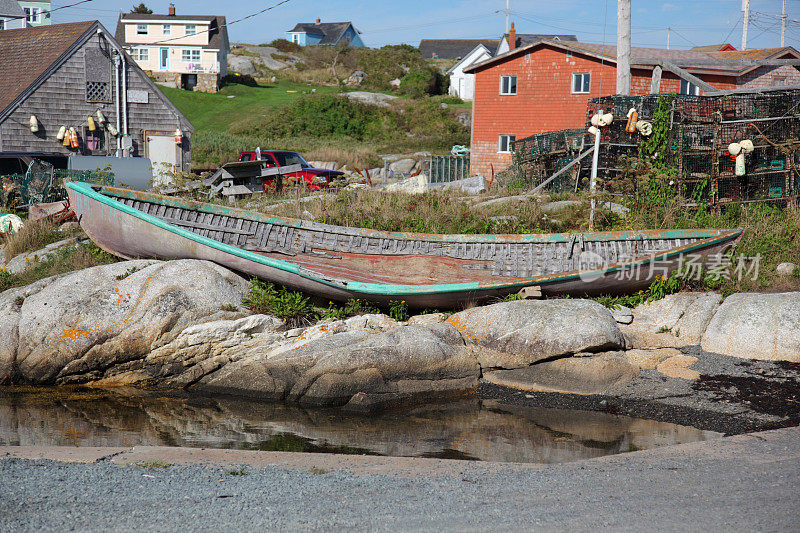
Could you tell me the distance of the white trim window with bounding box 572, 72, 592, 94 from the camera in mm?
24969

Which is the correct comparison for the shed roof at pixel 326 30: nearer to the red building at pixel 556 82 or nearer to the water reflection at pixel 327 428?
the red building at pixel 556 82

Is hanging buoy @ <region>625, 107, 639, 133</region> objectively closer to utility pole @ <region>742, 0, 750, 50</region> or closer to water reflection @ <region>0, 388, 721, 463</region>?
water reflection @ <region>0, 388, 721, 463</region>

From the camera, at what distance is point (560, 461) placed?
6391 millimetres

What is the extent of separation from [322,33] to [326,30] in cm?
64

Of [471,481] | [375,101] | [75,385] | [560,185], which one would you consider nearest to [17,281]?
[75,385]

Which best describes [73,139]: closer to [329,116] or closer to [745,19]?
[329,116]

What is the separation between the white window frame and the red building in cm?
2909

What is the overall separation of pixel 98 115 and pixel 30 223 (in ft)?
36.1

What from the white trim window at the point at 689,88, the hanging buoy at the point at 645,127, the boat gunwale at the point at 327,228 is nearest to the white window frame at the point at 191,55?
the white trim window at the point at 689,88

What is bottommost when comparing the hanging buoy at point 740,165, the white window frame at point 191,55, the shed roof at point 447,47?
the hanging buoy at point 740,165

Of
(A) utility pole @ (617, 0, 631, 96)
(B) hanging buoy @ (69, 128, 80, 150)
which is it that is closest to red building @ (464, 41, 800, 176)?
(A) utility pole @ (617, 0, 631, 96)

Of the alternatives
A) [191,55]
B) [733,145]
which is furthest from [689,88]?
[191,55]

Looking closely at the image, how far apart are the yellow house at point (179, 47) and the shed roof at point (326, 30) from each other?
28830 mm

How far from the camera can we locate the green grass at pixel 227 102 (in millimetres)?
40344
